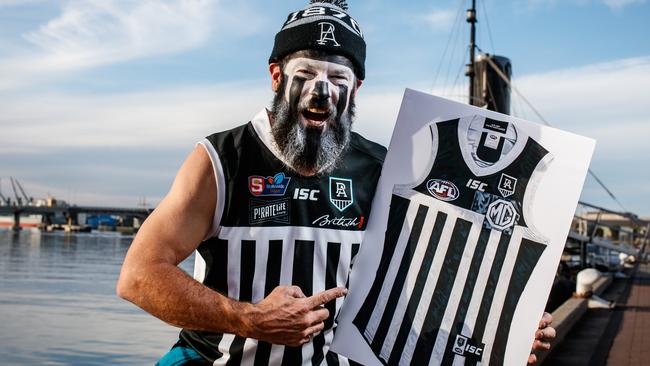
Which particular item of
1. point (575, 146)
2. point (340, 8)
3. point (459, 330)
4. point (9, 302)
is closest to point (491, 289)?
point (459, 330)

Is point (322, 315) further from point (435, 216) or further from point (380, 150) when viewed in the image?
point (380, 150)

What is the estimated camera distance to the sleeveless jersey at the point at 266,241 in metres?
2.49

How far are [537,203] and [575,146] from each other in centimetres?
21

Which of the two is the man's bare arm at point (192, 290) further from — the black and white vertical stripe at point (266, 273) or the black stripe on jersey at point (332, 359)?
the black stripe on jersey at point (332, 359)

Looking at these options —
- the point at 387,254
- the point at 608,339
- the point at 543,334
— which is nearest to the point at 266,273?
the point at 387,254

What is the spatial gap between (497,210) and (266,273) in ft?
2.47

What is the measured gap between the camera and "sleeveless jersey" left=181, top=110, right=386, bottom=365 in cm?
249

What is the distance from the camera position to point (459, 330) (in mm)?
2484

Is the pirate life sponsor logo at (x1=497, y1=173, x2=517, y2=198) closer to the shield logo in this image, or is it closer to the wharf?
the shield logo

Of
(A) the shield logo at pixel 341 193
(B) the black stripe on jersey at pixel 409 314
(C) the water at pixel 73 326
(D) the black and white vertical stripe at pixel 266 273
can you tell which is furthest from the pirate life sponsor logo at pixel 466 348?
(C) the water at pixel 73 326

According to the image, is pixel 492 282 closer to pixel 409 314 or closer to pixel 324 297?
pixel 409 314

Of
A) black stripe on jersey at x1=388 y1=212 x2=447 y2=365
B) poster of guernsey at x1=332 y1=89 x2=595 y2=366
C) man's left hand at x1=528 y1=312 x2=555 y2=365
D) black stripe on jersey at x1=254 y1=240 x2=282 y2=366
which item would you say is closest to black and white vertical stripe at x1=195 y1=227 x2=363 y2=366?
black stripe on jersey at x1=254 y1=240 x2=282 y2=366

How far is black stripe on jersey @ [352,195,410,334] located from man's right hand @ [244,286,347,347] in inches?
12.1

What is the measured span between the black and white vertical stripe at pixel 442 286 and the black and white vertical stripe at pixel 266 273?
0.56 feet
